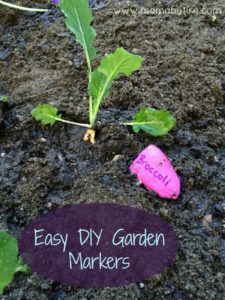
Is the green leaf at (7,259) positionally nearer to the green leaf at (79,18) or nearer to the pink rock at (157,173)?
the pink rock at (157,173)

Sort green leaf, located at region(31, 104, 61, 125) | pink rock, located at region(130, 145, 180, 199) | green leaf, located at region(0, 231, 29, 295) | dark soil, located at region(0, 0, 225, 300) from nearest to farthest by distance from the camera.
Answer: green leaf, located at region(0, 231, 29, 295)
dark soil, located at region(0, 0, 225, 300)
pink rock, located at region(130, 145, 180, 199)
green leaf, located at region(31, 104, 61, 125)

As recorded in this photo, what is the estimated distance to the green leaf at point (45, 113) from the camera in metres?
1.25

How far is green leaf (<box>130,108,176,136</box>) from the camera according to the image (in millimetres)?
1216

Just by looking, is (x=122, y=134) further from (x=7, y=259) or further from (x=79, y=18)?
(x=7, y=259)

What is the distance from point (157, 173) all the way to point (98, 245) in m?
0.22

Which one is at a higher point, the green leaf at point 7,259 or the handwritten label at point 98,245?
the green leaf at point 7,259

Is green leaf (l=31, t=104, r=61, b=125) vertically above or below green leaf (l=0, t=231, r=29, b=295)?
above

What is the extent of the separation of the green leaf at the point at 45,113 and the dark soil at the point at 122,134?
0.04 meters

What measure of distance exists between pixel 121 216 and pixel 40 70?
597 mm

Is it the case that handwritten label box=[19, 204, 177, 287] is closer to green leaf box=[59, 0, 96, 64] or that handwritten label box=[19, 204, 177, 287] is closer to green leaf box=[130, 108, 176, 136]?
green leaf box=[130, 108, 176, 136]

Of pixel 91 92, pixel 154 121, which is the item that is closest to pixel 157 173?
pixel 154 121

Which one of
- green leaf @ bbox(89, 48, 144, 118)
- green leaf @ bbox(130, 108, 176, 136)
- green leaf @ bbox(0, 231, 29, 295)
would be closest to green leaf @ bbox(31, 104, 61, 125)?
green leaf @ bbox(89, 48, 144, 118)

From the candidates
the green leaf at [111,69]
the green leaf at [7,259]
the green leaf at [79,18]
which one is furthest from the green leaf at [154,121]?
the green leaf at [7,259]

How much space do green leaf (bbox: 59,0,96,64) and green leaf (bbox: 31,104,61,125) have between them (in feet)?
0.56
